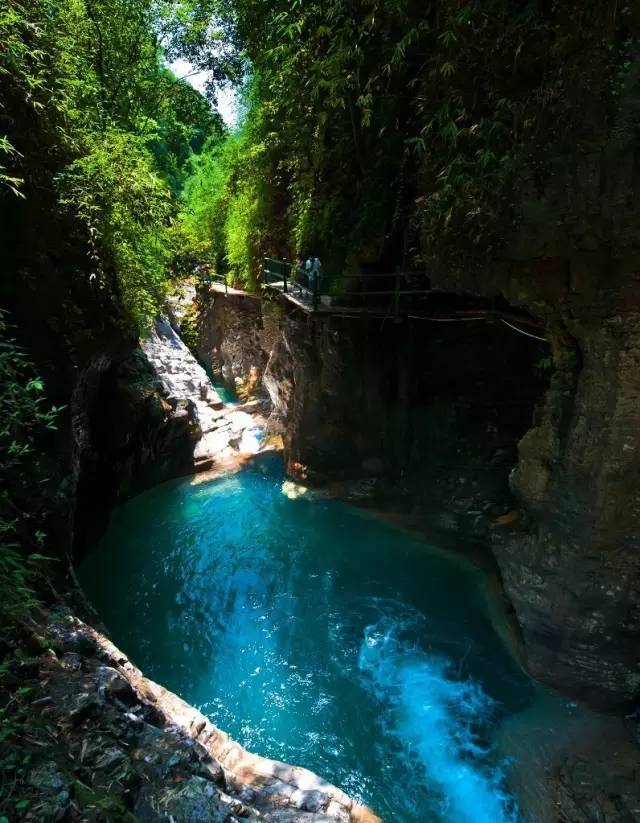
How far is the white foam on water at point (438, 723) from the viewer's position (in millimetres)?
5959

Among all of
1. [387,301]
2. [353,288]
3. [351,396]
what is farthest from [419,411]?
[353,288]

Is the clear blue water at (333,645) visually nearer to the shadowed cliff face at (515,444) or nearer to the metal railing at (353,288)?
the shadowed cliff face at (515,444)

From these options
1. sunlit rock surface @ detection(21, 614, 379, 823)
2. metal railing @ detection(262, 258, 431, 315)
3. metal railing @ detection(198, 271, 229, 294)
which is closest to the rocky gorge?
sunlit rock surface @ detection(21, 614, 379, 823)

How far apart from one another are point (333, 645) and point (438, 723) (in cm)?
192

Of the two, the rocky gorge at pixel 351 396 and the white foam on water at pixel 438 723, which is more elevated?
the rocky gorge at pixel 351 396

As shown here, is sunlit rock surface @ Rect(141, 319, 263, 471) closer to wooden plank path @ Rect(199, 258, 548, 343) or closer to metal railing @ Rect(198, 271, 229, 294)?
wooden plank path @ Rect(199, 258, 548, 343)

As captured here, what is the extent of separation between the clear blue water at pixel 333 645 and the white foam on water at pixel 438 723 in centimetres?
2

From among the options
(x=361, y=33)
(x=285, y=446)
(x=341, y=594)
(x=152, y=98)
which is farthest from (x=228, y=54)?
(x=341, y=594)

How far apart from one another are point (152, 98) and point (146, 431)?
801 cm

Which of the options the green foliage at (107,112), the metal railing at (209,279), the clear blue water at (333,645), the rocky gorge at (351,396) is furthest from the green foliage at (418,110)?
the metal railing at (209,279)

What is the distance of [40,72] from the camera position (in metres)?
6.93

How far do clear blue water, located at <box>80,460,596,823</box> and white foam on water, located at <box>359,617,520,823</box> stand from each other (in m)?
0.02

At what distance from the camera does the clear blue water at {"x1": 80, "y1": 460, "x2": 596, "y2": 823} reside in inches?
250

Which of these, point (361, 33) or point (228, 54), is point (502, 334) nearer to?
point (361, 33)
